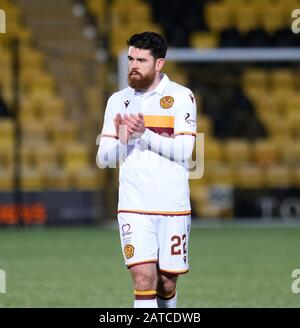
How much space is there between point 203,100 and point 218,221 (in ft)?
6.94

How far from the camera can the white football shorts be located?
258 inches

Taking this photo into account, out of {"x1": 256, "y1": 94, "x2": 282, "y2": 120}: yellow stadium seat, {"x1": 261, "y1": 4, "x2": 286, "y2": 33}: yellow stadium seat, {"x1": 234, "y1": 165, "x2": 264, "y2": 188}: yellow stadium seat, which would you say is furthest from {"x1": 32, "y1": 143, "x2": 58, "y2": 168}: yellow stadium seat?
{"x1": 261, "y1": 4, "x2": 286, "y2": 33}: yellow stadium seat

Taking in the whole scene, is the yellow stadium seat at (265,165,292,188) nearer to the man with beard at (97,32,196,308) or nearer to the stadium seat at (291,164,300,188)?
the stadium seat at (291,164,300,188)

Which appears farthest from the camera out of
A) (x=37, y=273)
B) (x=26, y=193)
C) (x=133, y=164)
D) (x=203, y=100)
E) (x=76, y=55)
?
(x=76, y=55)

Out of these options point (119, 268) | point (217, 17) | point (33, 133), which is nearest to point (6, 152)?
point (33, 133)

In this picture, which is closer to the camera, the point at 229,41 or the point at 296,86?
the point at 296,86

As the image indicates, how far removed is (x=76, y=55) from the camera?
69.4 feet

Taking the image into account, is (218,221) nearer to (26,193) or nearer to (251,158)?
(251,158)

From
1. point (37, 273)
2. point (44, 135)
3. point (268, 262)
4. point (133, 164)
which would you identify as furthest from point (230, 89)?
point (133, 164)

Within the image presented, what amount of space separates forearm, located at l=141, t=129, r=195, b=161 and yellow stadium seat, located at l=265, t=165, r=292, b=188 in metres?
12.5

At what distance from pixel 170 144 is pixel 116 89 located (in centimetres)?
1206

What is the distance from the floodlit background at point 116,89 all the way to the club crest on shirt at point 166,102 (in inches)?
294

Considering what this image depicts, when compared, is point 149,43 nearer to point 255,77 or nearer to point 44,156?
point 44,156

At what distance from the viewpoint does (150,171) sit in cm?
658
